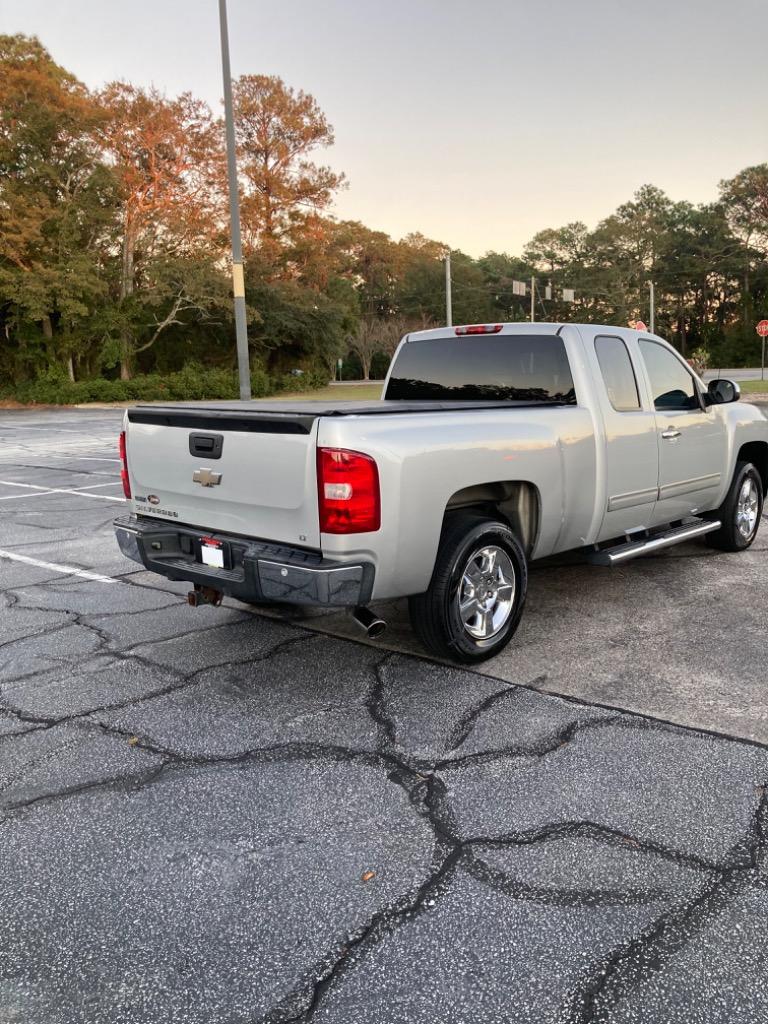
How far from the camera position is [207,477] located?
4.18 metres

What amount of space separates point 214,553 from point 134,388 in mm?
36631

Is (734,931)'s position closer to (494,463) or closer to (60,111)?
(494,463)

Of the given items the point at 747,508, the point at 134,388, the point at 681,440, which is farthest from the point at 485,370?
the point at 134,388

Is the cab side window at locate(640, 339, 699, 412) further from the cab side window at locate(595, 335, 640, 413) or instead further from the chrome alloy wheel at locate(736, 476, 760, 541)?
the chrome alloy wheel at locate(736, 476, 760, 541)

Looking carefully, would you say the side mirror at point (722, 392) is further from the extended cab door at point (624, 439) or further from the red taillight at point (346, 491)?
the red taillight at point (346, 491)

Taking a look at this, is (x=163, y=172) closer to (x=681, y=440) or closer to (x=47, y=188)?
(x=47, y=188)

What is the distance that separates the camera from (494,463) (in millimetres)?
4273

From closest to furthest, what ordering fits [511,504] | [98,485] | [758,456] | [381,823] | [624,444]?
1. [381,823]
2. [511,504]
3. [624,444]
4. [758,456]
5. [98,485]

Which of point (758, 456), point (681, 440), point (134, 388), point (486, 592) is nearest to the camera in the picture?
point (486, 592)

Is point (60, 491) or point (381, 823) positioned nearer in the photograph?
point (381, 823)

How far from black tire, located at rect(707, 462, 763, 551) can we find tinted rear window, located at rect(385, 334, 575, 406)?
8.23ft

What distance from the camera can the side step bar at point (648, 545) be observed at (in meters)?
5.17

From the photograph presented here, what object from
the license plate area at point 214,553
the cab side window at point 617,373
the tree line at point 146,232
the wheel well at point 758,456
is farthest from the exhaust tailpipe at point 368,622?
the tree line at point 146,232

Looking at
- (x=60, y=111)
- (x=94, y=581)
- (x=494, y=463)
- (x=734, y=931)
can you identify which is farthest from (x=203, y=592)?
(x=60, y=111)
